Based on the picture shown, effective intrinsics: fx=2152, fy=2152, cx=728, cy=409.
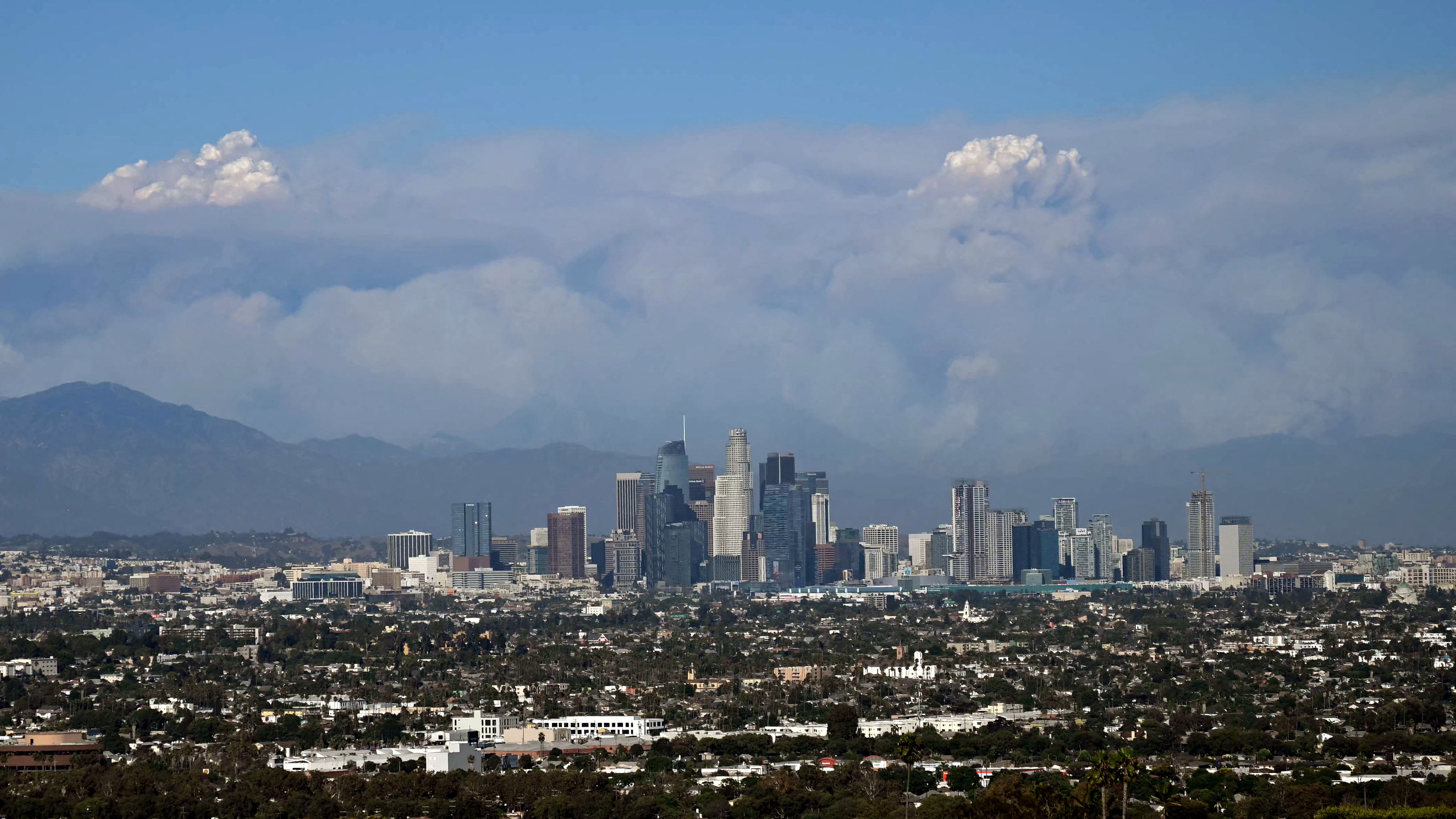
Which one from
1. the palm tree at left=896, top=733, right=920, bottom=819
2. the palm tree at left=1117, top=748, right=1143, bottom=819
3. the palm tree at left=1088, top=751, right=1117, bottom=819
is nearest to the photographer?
the palm tree at left=1117, top=748, right=1143, bottom=819

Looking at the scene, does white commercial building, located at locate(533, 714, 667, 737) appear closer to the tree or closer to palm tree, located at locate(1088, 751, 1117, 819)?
the tree

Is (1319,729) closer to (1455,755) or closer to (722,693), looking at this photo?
(1455,755)

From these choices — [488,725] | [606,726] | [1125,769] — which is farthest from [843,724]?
[1125,769]

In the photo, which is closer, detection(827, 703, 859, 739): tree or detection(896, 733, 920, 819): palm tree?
detection(896, 733, 920, 819): palm tree

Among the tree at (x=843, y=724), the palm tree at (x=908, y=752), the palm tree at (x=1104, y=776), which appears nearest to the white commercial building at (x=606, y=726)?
the tree at (x=843, y=724)

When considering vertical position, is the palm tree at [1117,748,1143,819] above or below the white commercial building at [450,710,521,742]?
above

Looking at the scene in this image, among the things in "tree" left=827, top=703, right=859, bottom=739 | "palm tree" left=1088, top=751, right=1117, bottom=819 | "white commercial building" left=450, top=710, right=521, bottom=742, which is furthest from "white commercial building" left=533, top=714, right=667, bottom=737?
"palm tree" left=1088, top=751, right=1117, bottom=819

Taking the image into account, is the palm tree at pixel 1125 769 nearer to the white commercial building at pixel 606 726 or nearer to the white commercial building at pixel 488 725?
the white commercial building at pixel 488 725

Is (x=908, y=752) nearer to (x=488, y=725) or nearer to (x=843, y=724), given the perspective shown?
(x=843, y=724)

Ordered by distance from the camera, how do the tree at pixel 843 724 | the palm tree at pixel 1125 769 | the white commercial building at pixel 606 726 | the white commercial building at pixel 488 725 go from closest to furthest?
the palm tree at pixel 1125 769
the tree at pixel 843 724
the white commercial building at pixel 488 725
the white commercial building at pixel 606 726
